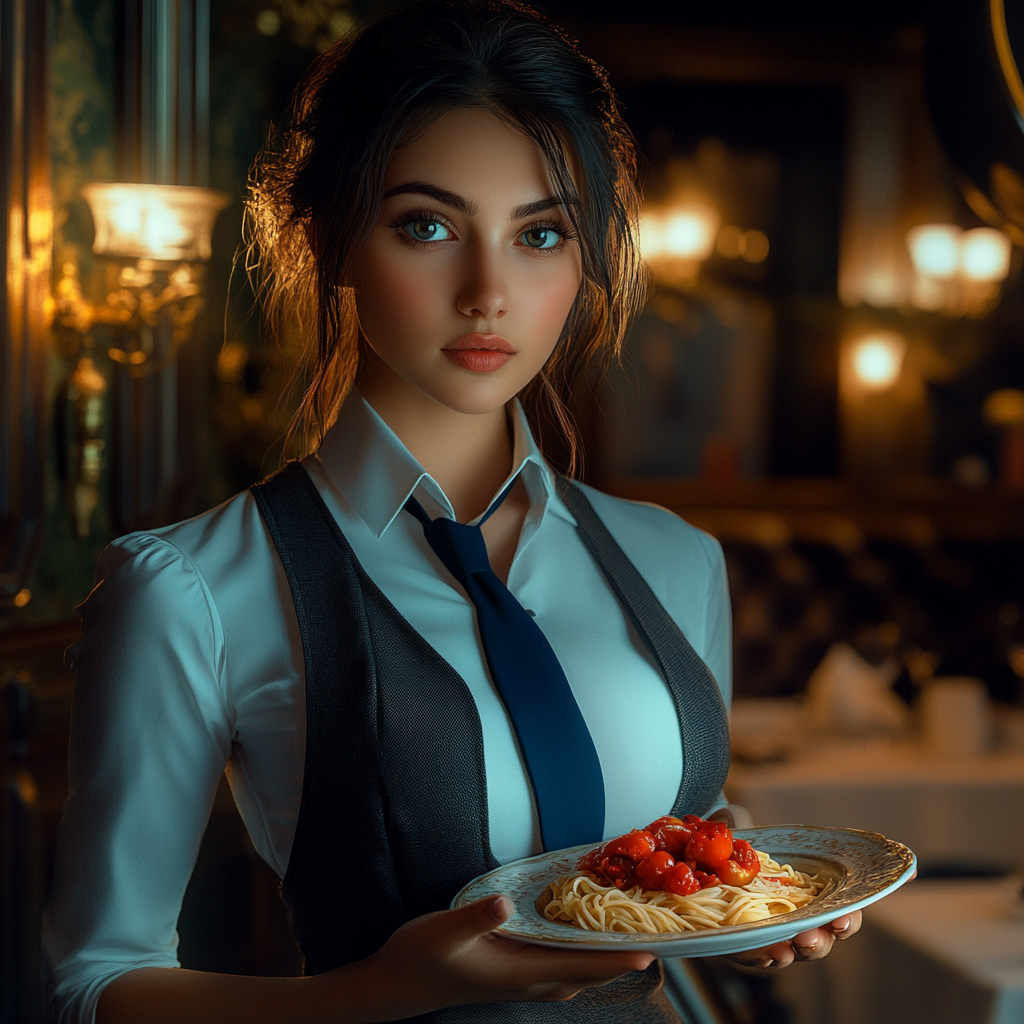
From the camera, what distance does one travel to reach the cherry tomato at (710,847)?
3.19 feet

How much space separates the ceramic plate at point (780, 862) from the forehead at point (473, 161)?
2.04 ft

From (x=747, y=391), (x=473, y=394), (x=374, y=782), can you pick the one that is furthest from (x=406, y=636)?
(x=747, y=391)

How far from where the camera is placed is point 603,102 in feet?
3.97

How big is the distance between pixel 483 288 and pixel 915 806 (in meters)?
2.26

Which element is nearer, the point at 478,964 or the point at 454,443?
the point at 478,964

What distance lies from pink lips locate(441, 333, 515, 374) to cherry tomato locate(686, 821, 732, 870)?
47 centimetres

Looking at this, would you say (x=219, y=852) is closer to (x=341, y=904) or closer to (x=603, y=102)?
(x=341, y=904)

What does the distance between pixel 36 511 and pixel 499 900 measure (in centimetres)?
240

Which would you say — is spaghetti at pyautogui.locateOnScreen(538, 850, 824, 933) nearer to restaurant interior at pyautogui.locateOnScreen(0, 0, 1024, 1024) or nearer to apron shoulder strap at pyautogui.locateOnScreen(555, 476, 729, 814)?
apron shoulder strap at pyautogui.locateOnScreen(555, 476, 729, 814)

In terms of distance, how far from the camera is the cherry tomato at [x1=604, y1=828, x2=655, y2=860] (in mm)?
964

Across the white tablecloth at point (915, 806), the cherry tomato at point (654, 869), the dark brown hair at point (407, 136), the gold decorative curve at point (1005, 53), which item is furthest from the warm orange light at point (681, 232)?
the cherry tomato at point (654, 869)

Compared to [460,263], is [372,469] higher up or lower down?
lower down

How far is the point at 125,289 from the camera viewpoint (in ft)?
9.80

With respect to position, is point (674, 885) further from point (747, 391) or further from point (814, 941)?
point (747, 391)
